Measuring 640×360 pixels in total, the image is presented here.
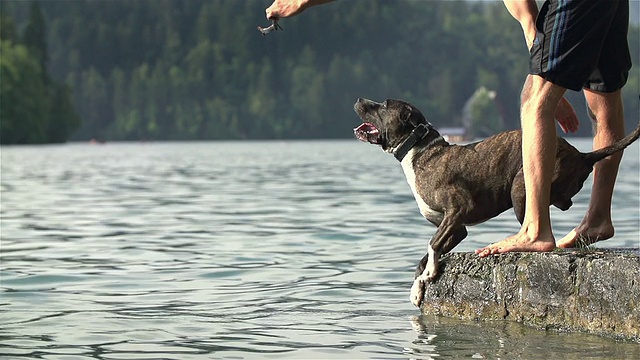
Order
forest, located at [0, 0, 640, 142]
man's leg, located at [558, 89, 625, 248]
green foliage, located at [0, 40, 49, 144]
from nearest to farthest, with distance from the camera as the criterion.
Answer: man's leg, located at [558, 89, 625, 248] → green foliage, located at [0, 40, 49, 144] → forest, located at [0, 0, 640, 142]

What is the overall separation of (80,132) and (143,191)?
14299 cm

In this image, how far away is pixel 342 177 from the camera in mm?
29750

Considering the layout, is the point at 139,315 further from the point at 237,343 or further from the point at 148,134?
the point at 148,134

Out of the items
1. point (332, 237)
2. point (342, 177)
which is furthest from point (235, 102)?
point (332, 237)

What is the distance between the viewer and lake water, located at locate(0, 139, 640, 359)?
6375 millimetres

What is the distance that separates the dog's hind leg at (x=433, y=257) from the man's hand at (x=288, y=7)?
1462 millimetres

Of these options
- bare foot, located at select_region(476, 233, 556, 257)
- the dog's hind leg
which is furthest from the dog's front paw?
bare foot, located at select_region(476, 233, 556, 257)

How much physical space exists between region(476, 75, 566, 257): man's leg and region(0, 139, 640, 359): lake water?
54cm

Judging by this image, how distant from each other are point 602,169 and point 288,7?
6.55ft

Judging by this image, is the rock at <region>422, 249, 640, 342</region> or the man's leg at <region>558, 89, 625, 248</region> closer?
the rock at <region>422, 249, 640, 342</region>

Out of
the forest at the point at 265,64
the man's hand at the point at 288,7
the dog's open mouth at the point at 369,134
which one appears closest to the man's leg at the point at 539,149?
the dog's open mouth at the point at 369,134

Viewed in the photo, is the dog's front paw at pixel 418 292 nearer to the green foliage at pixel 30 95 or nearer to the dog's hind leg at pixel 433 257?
the dog's hind leg at pixel 433 257

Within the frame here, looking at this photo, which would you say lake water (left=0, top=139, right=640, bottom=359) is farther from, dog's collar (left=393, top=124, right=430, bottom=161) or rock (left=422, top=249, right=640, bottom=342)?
dog's collar (left=393, top=124, right=430, bottom=161)

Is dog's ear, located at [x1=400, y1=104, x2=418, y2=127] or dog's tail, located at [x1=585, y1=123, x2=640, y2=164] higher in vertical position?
dog's ear, located at [x1=400, y1=104, x2=418, y2=127]
